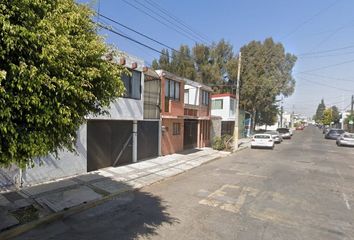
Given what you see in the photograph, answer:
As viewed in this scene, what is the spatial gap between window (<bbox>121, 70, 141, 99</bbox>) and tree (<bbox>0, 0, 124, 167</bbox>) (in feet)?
27.8

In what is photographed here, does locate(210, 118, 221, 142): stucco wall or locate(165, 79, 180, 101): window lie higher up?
locate(165, 79, 180, 101): window

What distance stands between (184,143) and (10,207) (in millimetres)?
14042

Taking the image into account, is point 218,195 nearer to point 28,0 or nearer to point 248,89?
point 28,0

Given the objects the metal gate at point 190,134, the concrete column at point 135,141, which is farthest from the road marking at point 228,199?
the metal gate at point 190,134

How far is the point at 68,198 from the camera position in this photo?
7.96 metres

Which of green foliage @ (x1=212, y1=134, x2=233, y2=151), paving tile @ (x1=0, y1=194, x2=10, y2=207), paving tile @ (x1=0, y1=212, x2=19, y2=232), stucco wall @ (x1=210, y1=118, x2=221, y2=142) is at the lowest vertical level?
paving tile @ (x1=0, y1=212, x2=19, y2=232)

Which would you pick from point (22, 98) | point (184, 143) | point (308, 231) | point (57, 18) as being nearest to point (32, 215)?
point (22, 98)

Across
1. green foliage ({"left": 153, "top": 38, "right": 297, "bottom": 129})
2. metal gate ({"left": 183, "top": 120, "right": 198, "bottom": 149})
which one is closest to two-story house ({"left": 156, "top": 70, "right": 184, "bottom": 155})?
metal gate ({"left": 183, "top": 120, "right": 198, "bottom": 149})

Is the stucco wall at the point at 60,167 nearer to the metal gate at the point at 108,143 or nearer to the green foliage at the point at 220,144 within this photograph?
the metal gate at the point at 108,143

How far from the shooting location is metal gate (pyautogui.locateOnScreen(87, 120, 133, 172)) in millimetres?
11634

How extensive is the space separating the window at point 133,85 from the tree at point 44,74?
334 inches

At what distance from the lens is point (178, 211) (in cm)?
733

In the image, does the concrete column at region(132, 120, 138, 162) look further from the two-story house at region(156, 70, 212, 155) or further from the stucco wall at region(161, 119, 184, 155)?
the stucco wall at region(161, 119, 184, 155)

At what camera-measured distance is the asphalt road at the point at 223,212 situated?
597cm
